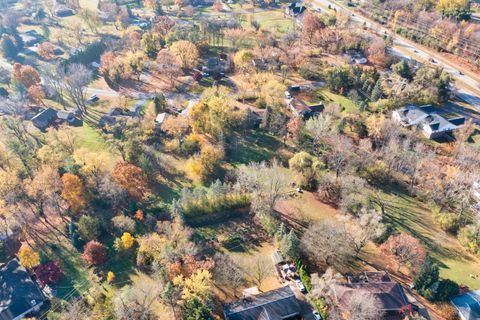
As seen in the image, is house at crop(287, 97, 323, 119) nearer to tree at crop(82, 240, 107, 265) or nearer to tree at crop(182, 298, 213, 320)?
tree at crop(182, 298, 213, 320)

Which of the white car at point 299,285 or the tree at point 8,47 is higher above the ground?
the tree at point 8,47

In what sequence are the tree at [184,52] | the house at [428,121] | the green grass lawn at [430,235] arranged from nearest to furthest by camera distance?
1. the green grass lawn at [430,235]
2. the house at [428,121]
3. the tree at [184,52]

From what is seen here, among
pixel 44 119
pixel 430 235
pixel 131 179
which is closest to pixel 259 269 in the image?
pixel 131 179

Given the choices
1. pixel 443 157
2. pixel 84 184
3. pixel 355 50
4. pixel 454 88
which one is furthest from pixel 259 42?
pixel 84 184

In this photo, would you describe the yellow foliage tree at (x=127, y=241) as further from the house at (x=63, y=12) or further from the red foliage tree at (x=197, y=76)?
the house at (x=63, y=12)

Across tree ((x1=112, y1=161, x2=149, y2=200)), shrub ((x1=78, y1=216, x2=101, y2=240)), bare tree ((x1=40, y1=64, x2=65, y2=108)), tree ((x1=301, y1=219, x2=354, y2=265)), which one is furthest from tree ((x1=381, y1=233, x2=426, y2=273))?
bare tree ((x1=40, y1=64, x2=65, y2=108))

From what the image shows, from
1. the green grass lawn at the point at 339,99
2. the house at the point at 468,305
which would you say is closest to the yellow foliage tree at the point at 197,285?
the house at the point at 468,305

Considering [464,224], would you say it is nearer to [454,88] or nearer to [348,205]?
[348,205]

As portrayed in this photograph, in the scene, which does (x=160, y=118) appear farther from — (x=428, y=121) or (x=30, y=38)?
(x=30, y=38)
